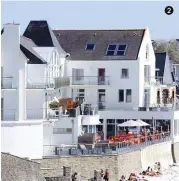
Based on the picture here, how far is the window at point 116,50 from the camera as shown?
161 feet

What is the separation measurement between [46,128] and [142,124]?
7.68 m

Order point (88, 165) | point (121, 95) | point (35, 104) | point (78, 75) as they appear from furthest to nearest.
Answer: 1. point (121, 95)
2. point (78, 75)
3. point (35, 104)
4. point (88, 165)

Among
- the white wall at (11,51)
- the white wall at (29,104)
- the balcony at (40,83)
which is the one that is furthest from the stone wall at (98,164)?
the balcony at (40,83)

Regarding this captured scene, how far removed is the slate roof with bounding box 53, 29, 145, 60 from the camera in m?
49.1

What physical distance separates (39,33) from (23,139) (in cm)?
1250

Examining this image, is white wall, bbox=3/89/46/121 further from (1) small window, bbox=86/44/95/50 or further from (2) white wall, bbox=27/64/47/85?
(1) small window, bbox=86/44/95/50

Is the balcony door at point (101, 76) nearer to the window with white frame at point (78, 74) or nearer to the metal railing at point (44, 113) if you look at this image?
the window with white frame at point (78, 74)

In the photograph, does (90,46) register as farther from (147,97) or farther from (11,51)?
(11,51)

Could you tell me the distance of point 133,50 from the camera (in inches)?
1929

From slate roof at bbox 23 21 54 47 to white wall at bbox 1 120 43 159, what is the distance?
9.49 metres

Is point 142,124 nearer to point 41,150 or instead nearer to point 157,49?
point 41,150

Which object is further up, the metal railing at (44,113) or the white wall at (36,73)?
the white wall at (36,73)

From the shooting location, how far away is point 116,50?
4916 cm

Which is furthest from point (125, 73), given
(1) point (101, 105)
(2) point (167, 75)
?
(2) point (167, 75)
